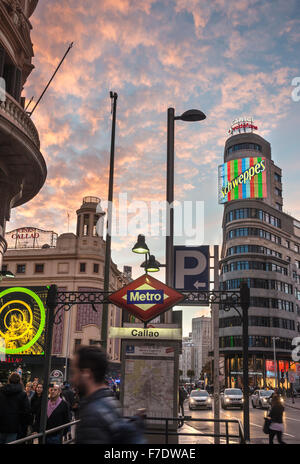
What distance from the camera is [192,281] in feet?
41.7

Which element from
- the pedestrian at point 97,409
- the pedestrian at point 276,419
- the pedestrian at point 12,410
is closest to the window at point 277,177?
the pedestrian at point 276,419

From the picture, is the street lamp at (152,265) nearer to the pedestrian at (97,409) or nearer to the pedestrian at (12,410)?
the pedestrian at (12,410)

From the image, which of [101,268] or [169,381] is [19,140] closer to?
[169,381]

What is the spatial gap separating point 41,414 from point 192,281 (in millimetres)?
4961

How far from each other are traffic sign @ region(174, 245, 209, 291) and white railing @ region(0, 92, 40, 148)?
307 inches

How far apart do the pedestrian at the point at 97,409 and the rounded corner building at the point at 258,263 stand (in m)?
77.8

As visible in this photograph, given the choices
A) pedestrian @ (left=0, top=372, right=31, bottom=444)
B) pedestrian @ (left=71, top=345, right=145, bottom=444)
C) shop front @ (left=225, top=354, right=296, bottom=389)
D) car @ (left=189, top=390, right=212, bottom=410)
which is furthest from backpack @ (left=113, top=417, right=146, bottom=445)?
shop front @ (left=225, top=354, right=296, bottom=389)

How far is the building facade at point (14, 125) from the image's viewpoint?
16.5 m

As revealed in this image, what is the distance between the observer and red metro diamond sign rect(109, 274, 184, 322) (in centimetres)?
1173

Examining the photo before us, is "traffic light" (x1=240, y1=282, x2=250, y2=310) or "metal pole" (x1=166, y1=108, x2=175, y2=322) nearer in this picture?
"traffic light" (x1=240, y1=282, x2=250, y2=310)

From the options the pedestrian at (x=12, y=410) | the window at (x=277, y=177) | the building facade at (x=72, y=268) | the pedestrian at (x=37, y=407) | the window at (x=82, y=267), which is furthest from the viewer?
the window at (x=277, y=177)

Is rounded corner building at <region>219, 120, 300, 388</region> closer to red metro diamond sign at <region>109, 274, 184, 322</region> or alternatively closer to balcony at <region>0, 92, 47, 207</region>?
balcony at <region>0, 92, 47, 207</region>

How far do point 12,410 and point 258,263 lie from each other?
264 ft
